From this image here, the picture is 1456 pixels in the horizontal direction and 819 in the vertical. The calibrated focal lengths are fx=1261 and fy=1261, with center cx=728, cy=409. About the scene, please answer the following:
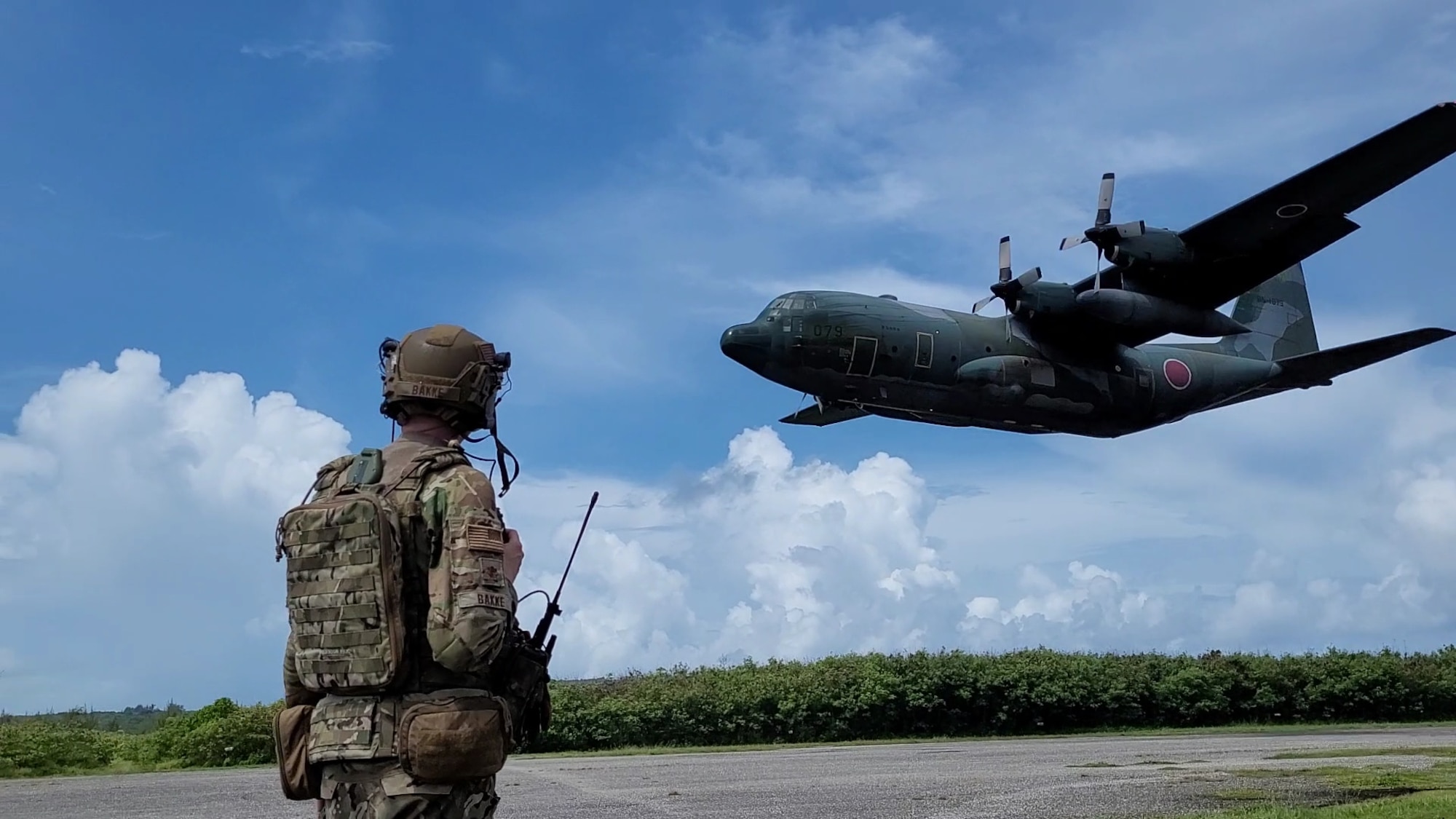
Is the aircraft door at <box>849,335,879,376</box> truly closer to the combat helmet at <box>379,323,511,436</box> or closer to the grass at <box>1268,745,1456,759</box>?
the grass at <box>1268,745,1456,759</box>

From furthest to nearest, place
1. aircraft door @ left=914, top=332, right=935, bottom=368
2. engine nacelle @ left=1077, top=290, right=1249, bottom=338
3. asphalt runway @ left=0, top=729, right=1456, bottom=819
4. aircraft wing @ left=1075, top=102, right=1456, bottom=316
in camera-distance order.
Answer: engine nacelle @ left=1077, top=290, right=1249, bottom=338 → aircraft door @ left=914, top=332, right=935, bottom=368 → aircraft wing @ left=1075, top=102, right=1456, bottom=316 → asphalt runway @ left=0, top=729, right=1456, bottom=819

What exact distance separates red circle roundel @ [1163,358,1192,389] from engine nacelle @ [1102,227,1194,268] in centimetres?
325

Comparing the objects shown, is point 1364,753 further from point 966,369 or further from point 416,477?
point 416,477

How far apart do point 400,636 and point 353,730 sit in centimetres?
37

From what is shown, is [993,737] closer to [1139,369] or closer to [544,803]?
[1139,369]

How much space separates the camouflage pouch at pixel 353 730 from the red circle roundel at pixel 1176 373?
25368mm

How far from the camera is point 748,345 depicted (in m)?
22.6

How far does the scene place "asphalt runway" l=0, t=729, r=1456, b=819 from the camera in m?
12.8

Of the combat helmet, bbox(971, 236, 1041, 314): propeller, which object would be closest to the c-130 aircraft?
bbox(971, 236, 1041, 314): propeller

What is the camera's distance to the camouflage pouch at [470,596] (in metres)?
3.90

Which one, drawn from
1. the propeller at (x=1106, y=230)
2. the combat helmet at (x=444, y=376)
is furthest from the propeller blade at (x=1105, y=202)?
the combat helmet at (x=444, y=376)

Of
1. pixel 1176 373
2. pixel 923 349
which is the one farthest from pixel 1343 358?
pixel 923 349

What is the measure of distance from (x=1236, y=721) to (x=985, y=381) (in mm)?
12636

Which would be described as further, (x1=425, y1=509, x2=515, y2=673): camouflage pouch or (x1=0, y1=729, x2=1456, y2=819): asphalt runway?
(x1=0, y1=729, x2=1456, y2=819): asphalt runway
